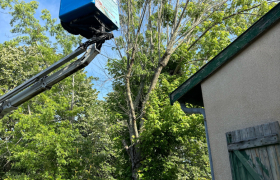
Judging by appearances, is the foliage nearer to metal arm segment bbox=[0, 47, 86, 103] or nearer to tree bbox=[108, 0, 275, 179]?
tree bbox=[108, 0, 275, 179]

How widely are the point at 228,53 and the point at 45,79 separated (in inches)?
140

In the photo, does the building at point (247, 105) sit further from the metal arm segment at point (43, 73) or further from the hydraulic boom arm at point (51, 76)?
the metal arm segment at point (43, 73)

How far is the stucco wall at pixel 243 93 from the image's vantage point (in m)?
2.98

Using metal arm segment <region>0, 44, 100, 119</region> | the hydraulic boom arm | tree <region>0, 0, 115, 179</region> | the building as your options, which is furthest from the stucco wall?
tree <region>0, 0, 115, 179</region>

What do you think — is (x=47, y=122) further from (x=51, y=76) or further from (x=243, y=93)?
(x=243, y=93)

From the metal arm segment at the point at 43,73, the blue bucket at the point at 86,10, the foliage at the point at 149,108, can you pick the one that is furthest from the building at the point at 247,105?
the foliage at the point at 149,108

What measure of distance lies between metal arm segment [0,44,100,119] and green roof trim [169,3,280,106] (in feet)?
6.60

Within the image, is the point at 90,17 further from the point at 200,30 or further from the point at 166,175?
the point at 200,30

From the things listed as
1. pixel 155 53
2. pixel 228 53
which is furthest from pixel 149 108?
pixel 228 53

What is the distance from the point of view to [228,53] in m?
3.64

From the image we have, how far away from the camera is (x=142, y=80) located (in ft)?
37.4

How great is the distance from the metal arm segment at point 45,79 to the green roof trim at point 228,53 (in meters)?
2.01

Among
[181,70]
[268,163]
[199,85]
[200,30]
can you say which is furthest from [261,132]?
[200,30]

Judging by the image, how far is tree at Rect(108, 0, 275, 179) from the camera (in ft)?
30.9
